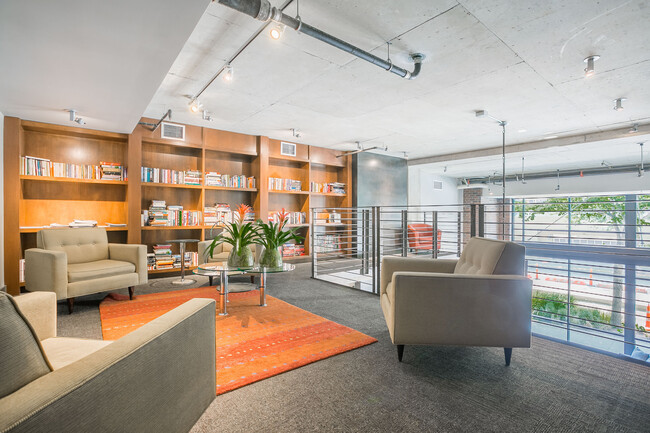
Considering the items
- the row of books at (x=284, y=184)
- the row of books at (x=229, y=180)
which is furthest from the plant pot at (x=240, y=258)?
the row of books at (x=284, y=184)

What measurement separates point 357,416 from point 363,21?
8.91ft

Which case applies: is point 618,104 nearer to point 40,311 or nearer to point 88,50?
point 88,50

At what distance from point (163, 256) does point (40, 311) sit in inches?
153

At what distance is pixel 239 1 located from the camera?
80.8 inches

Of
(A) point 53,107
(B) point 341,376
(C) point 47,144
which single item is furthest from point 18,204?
(B) point 341,376

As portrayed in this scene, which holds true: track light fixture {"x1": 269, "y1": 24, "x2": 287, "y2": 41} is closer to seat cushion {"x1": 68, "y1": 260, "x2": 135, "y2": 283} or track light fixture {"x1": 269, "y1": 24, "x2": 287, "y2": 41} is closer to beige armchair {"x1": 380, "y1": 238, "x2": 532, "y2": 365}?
beige armchair {"x1": 380, "y1": 238, "x2": 532, "y2": 365}

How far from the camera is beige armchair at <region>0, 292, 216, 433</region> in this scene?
718 millimetres

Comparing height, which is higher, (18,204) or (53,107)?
(53,107)

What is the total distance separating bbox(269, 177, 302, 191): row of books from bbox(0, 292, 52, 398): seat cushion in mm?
5712

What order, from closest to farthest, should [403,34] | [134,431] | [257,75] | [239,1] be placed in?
[134,431] < [239,1] < [403,34] < [257,75]

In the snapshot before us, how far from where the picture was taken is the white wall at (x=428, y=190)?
9.00 meters

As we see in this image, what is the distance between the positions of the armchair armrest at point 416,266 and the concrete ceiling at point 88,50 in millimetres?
2352

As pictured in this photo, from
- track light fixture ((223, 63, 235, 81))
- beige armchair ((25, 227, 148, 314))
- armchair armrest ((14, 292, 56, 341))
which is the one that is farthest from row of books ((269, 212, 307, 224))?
armchair armrest ((14, 292, 56, 341))

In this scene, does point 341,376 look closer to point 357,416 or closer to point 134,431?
point 357,416
